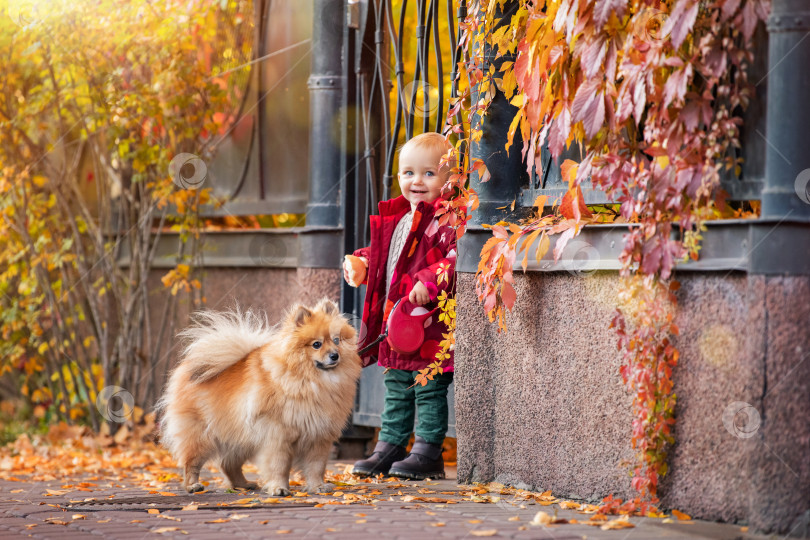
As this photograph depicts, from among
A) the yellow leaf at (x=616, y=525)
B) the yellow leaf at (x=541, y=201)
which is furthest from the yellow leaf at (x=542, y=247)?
the yellow leaf at (x=616, y=525)

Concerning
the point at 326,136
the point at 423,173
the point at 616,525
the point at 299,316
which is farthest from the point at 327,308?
the point at 326,136

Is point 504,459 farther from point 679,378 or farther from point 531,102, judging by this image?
point 531,102

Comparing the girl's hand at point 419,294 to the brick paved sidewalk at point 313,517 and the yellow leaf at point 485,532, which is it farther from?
the yellow leaf at point 485,532

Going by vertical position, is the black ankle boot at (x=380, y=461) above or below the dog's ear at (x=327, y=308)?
below

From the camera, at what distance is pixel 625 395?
14.0 ft

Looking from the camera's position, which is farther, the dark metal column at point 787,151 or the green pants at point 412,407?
the green pants at point 412,407

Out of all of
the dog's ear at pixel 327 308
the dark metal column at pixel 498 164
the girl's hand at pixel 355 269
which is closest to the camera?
the dog's ear at pixel 327 308

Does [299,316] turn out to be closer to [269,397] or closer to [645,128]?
[269,397]

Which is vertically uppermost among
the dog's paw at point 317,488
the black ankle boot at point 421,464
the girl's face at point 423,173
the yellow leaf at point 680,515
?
the girl's face at point 423,173

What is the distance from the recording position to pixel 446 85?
6371mm

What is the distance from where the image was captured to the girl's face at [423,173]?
5.49 metres

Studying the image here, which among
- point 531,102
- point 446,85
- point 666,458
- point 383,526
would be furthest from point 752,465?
point 446,85

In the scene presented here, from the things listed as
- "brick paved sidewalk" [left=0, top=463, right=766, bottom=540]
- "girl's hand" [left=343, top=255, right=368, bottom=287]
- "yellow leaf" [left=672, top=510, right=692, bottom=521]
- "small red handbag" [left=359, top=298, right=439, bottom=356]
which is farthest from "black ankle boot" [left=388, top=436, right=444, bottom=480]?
"yellow leaf" [left=672, top=510, right=692, bottom=521]

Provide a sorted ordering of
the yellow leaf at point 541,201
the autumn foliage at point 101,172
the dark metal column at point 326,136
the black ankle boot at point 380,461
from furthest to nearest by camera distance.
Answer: the autumn foliage at point 101,172 < the dark metal column at point 326,136 < the black ankle boot at point 380,461 < the yellow leaf at point 541,201
